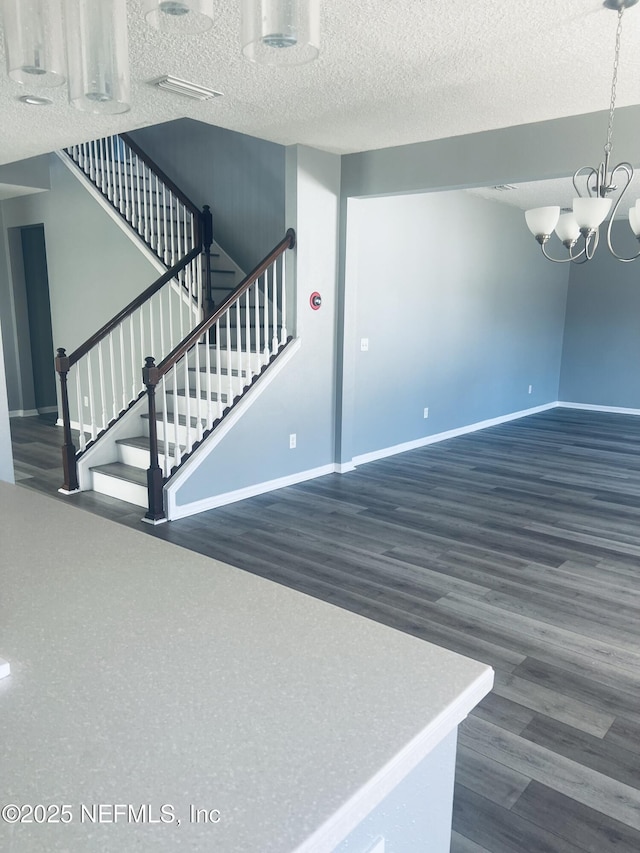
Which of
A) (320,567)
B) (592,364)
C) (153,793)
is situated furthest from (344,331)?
(592,364)

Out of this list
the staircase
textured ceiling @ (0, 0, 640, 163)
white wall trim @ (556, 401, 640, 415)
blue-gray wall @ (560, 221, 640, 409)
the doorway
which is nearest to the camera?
textured ceiling @ (0, 0, 640, 163)

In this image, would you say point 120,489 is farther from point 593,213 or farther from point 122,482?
point 593,213

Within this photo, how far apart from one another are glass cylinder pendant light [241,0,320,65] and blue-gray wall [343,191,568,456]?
14.7 ft

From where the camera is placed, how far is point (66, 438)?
486 centimetres

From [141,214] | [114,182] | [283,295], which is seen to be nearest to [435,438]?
[283,295]

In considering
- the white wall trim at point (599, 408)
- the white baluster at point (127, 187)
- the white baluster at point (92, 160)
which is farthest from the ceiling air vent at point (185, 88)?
the white wall trim at point (599, 408)

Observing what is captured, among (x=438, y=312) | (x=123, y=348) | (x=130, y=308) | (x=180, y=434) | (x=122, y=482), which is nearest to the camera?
(x=122, y=482)

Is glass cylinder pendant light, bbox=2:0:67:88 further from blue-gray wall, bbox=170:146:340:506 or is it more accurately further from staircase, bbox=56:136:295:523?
blue-gray wall, bbox=170:146:340:506

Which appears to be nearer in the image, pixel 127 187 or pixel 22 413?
pixel 127 187

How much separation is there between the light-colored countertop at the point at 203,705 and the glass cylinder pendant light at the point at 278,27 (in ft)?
3.06

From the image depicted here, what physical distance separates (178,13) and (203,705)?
1.02 metres

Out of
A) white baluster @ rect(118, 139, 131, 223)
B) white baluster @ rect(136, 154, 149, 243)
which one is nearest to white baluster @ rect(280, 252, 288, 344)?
white baluster @ rect(136, 154, 149, 243)

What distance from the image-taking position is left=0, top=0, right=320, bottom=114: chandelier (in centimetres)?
88

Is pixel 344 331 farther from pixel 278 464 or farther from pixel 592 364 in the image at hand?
pixel 592 364
